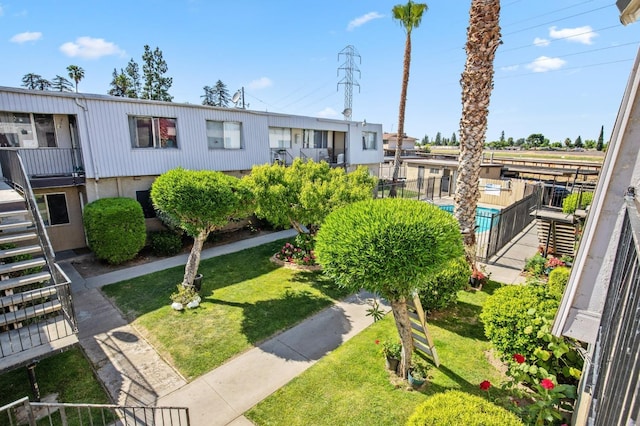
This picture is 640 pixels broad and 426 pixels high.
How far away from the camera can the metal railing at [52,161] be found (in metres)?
10.9

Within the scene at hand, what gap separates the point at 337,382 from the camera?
6.07 metres

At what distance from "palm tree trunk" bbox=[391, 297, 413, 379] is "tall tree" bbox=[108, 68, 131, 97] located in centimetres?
5314

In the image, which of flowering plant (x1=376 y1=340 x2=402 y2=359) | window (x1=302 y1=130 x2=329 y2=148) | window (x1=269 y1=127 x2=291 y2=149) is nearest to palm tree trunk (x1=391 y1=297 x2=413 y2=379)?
flowering plant (x1=376 y1=340 x2=402 y2=359)

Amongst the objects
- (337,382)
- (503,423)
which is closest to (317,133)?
(337,382)

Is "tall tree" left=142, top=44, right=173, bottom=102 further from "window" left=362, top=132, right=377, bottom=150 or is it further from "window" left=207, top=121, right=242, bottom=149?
"window" left=207, top=121, right=242, bottom=149

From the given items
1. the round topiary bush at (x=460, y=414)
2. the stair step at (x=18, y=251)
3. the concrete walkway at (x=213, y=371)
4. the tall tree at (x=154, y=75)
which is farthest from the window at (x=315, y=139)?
the tall tree at (x=154, y=75)

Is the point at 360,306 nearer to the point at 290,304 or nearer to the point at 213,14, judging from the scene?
the point at 290,304

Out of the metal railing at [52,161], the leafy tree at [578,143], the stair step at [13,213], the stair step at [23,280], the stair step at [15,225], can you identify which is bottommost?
the stair step at [23,280]

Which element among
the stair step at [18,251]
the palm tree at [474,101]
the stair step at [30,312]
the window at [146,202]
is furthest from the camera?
the window at [146,202]

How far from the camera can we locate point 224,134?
15.4 metres

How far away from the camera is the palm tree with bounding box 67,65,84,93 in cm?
4238

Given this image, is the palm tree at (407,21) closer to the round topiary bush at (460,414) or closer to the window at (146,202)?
the window at (146,202)

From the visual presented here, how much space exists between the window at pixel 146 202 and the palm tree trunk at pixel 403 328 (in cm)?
1156

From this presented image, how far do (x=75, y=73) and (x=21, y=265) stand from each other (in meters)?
48.7
